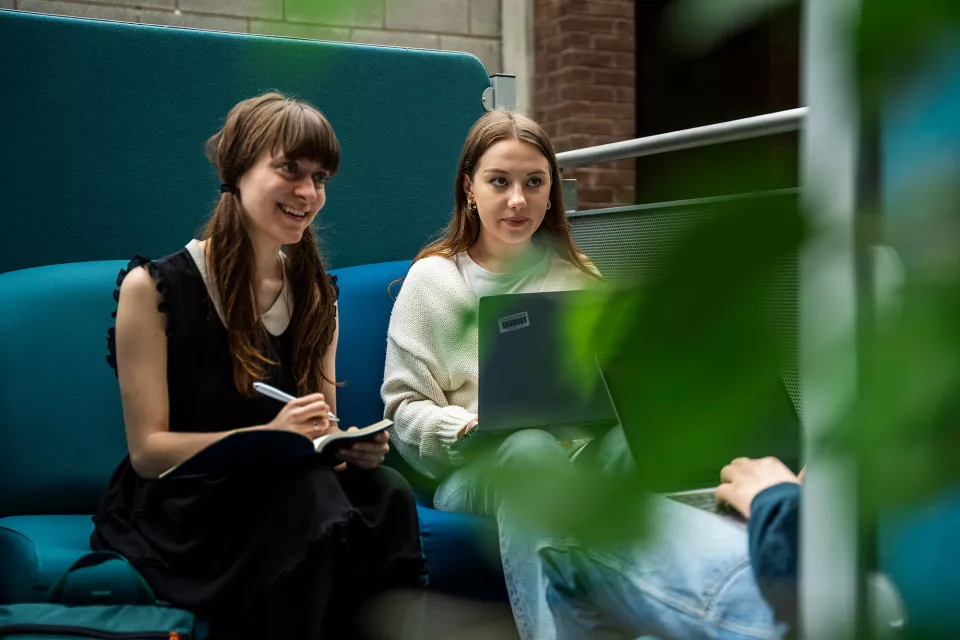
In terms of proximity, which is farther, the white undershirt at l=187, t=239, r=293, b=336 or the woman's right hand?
the white undershirt at l=187, t=239, r=293, b=336

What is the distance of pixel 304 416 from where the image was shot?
166 centimetres

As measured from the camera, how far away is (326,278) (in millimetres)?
1970

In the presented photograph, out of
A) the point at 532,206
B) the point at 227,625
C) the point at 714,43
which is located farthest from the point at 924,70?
the point at 532,206

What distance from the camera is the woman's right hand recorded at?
1.66 metres

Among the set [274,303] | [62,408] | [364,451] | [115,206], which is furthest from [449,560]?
[115,206]

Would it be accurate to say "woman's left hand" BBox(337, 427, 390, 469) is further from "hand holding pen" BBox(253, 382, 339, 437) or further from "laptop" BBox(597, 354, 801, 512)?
"laptop" BBox(597, 354, 801, 512)

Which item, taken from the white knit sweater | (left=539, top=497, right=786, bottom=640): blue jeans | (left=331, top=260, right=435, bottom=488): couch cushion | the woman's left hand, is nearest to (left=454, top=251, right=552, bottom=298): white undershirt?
(left=539, top=497, right=786, bottom=640): blue jeans

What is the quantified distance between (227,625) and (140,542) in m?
0.19

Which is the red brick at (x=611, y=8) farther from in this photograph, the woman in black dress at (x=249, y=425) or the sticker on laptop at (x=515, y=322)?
the woman in black dress at (x=249, y=425)

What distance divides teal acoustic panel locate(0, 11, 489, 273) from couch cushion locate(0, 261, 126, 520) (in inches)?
7.4

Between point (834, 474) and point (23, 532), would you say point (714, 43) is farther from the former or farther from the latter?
point (23, 532)

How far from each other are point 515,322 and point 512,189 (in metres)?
1.85

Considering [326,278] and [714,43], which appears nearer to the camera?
[714,43]

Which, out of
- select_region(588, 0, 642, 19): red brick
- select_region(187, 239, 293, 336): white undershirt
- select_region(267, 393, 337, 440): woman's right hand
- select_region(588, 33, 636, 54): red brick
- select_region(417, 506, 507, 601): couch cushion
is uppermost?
select_region(588, 33, 636, 54): red brick
